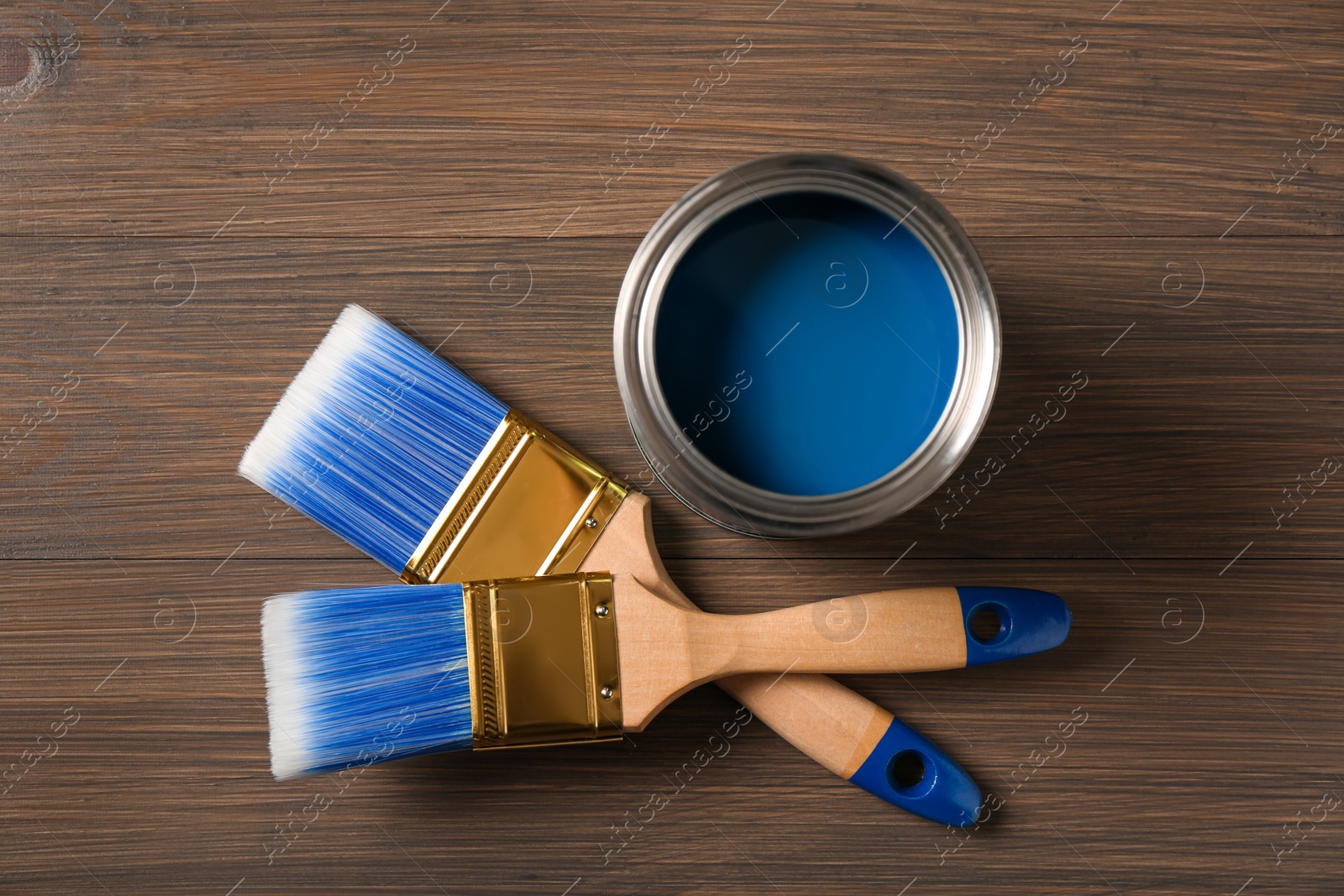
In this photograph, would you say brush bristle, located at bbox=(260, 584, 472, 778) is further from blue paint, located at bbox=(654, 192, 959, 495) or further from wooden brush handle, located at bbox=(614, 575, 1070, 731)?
blue paint, located at bbox=(654, 192, 959, 495)

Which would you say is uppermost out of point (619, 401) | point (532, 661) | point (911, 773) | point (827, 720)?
point (619, 401)

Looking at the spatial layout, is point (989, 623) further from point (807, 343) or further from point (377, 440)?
point (377, 440)

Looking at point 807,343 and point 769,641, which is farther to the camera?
point 769,641

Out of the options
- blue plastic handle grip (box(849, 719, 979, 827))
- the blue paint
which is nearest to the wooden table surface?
blue plastic handle grip (box(849, 719, 979, 827))

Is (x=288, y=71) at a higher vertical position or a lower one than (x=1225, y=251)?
higher

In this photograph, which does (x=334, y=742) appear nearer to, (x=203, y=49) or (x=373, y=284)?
(x=373, y=284)

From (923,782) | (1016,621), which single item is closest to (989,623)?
(1016,621)

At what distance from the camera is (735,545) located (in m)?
0.88

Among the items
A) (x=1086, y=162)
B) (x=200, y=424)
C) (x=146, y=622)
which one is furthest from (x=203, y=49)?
(x=1086, y=162)

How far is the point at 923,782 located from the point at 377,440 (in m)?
0.59

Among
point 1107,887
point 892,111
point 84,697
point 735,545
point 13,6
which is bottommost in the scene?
point 1107,887

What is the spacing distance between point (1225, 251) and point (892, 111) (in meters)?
0.35

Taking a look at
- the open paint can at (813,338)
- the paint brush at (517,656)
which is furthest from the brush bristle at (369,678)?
the open paint can at (813,338)

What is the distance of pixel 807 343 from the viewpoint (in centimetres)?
70
